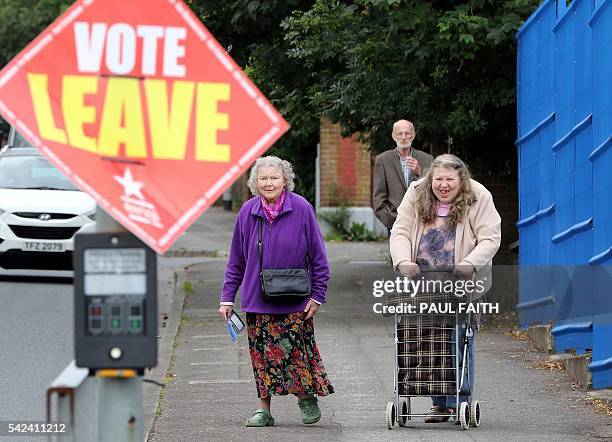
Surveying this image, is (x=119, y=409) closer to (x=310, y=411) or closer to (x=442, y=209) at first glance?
(x=442, y=209)

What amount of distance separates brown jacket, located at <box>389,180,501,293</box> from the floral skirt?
32.3 inches

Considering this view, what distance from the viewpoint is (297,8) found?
15625 millimetres

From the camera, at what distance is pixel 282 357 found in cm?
884

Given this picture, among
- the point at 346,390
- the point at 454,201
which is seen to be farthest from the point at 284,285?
the point at 346,390

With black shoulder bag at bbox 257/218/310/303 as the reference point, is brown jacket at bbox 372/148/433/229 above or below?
above

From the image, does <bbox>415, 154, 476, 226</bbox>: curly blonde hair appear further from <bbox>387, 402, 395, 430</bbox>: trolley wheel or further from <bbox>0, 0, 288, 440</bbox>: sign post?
<bbox>0, 0, 288, 440</bbox>: sign post

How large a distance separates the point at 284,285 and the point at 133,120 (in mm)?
4756

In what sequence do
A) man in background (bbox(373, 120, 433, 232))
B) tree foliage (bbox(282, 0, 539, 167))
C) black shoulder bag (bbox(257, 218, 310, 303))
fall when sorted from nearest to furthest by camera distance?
black shoulder bag (bbox(257, 218, 310, 303)), man in background (bbox(373, 120, 433, 232)), tree foliage (bbox(282, 0, 539, 167))

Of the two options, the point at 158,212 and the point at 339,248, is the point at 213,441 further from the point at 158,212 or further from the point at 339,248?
the point at 339,248

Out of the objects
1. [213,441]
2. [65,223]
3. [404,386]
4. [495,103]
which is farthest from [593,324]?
[65,223]

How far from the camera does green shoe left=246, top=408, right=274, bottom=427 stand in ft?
28.5

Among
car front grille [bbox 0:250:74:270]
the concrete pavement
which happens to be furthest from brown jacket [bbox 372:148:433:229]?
car front grille [bbox 0:250:74:270]

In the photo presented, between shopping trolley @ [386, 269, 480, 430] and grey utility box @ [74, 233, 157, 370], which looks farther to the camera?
shopping trolley @ [386, 269, 480, 430]

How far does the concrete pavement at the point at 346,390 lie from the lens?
8.48 metres
